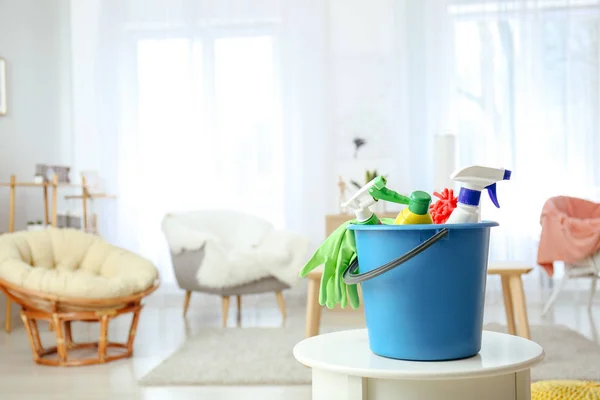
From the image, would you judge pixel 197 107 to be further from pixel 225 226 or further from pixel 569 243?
pixel 569 243

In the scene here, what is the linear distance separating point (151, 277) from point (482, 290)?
2.72 metres

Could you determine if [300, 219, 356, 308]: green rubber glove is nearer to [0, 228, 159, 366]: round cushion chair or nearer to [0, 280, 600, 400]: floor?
[0, 280, 600, 400]: floor

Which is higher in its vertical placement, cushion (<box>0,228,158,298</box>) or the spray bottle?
the spray bottle

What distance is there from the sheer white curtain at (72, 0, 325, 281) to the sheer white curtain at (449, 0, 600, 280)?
1.24 metres

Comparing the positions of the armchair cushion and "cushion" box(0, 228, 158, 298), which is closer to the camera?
"cushion" box(0, 228, 158, 298)

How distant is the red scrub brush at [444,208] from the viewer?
1.31 meters

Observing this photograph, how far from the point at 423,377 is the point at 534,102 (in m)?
4.86

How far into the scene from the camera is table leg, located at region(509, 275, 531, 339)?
3.16 metres

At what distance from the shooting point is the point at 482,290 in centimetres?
122

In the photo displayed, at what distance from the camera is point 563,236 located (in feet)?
14.9

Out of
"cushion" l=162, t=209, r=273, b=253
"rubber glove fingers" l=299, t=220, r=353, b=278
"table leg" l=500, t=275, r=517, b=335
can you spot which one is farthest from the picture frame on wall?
"rubber glove fingers" l=299, t=220, r=353, b=278

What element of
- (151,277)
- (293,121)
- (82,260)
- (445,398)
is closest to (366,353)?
(445,398)

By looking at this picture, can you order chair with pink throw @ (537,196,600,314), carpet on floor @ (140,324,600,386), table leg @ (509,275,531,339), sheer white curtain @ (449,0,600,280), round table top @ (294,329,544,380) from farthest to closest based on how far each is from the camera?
1. sheer white curtain @ (449,0,600,280)
2. chair with pink throw @ (537,196,600,314)
3. table leg @ (509,275,531,339)
4. carpet on floor @ (140,324,600,386)
5. round table top @ (294,329,544,380)

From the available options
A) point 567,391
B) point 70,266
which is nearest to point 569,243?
point 70,266
